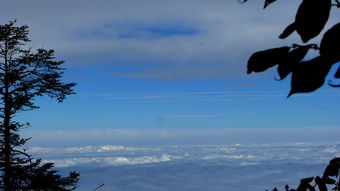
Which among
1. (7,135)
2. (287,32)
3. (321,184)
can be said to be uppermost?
(7,135)

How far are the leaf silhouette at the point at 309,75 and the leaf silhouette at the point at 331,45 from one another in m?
0.02

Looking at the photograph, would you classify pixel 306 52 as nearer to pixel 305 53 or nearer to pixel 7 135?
pixel 305 53

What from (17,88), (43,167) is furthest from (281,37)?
(43,167)

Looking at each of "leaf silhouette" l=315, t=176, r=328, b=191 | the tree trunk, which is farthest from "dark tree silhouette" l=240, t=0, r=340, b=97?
the tree trunk

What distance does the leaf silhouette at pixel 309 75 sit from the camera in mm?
1010

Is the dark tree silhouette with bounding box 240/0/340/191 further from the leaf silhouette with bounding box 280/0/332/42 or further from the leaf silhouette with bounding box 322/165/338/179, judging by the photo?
the leaf silhouette with bounding box 322/165/338/179

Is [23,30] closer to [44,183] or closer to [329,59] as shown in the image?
[44,183]

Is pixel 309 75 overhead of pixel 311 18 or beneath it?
beneath

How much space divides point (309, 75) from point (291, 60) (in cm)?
8

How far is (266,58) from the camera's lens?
1.12 metres

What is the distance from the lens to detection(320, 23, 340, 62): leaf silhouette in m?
1.03

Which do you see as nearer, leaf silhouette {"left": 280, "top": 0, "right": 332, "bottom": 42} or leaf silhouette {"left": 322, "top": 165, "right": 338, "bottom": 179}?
leaf silhouette {"left": 280, "top": 0, "right": 332, "bottom": 42}

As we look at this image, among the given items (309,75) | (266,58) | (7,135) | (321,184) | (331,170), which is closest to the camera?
(309,75)

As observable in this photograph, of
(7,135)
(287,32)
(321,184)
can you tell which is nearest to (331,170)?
(321,184)
